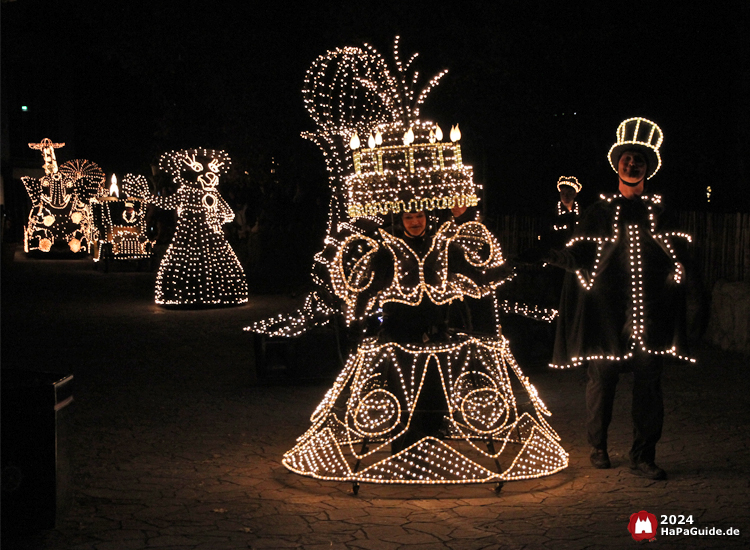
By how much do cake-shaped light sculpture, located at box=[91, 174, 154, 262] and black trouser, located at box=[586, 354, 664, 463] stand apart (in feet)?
→ 67.1

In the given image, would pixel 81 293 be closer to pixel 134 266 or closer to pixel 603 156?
pixel 134 266

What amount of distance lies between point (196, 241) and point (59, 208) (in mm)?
16835

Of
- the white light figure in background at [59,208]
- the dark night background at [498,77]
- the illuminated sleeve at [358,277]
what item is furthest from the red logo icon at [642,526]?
the white light figure in background at [59,208]

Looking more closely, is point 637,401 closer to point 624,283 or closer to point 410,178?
point 624,283

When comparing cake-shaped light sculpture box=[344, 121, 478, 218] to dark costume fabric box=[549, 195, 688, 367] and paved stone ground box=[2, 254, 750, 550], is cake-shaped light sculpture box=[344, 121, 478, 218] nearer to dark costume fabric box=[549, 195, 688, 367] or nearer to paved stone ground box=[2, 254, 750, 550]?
dark costume fabric box=[549, 195, 688, 367]

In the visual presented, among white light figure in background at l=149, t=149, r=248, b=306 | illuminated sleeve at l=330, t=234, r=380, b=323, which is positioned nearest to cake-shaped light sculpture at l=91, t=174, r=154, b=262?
white light figure in background at l=149, t=149, r=248, b=306

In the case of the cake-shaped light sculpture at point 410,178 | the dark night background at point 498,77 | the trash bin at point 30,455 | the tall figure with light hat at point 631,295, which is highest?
the dark night background at point 498,77

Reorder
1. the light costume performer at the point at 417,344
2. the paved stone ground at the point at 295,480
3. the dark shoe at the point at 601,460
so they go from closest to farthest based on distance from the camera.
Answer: the paved stone ground at the point at 295,480, the light costume performer at the point at 417,344, the dark shoe at the point at 601,460

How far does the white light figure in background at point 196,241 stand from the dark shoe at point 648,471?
433 inches

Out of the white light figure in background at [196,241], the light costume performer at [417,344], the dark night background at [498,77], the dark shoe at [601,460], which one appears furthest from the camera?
the white light figure in background at [196,241]

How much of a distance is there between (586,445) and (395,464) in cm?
170

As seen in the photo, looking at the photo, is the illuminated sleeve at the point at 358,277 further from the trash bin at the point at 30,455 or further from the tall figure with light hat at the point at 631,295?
the trash bin at the point at 30,455

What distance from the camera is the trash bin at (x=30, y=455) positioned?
4.71 metres

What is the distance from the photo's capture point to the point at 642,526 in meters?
4.73
